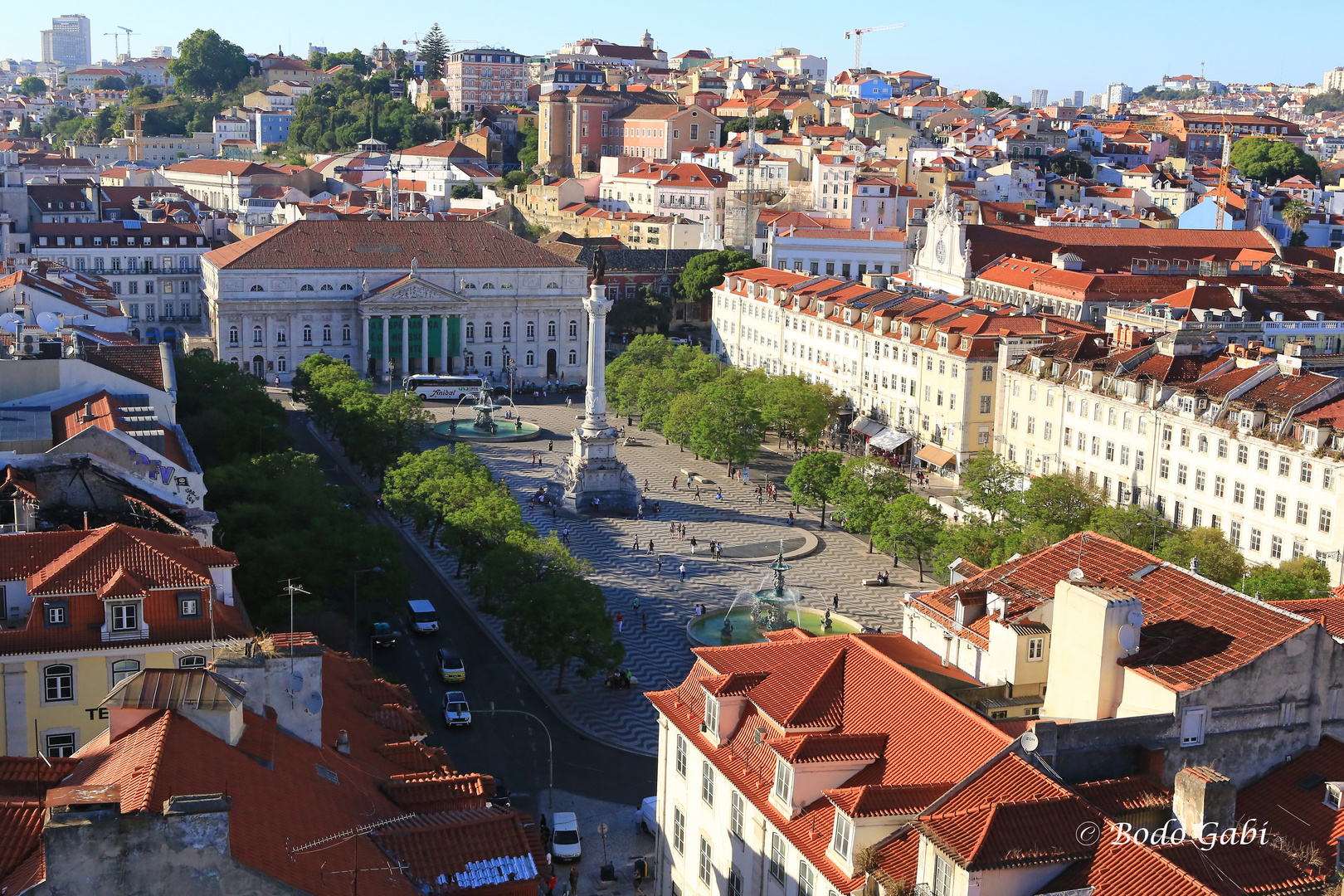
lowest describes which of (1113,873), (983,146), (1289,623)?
(1113,873)

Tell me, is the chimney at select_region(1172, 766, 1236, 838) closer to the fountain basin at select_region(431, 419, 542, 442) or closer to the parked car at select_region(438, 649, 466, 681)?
the parked car at select_region(438, 649, 466, 681)

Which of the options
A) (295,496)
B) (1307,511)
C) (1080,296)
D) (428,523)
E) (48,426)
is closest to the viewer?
(48,426)

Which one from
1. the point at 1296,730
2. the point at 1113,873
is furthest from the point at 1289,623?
the point at 1113,873

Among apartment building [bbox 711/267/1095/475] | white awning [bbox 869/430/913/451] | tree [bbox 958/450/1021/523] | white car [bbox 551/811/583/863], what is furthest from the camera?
white awning [bbox 869/430/913/451]

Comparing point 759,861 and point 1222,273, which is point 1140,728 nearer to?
point 759,861

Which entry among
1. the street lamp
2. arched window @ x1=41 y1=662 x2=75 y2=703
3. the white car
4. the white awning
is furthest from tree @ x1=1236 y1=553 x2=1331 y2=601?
the white awning

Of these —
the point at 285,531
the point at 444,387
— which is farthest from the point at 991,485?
the point at 444,387
